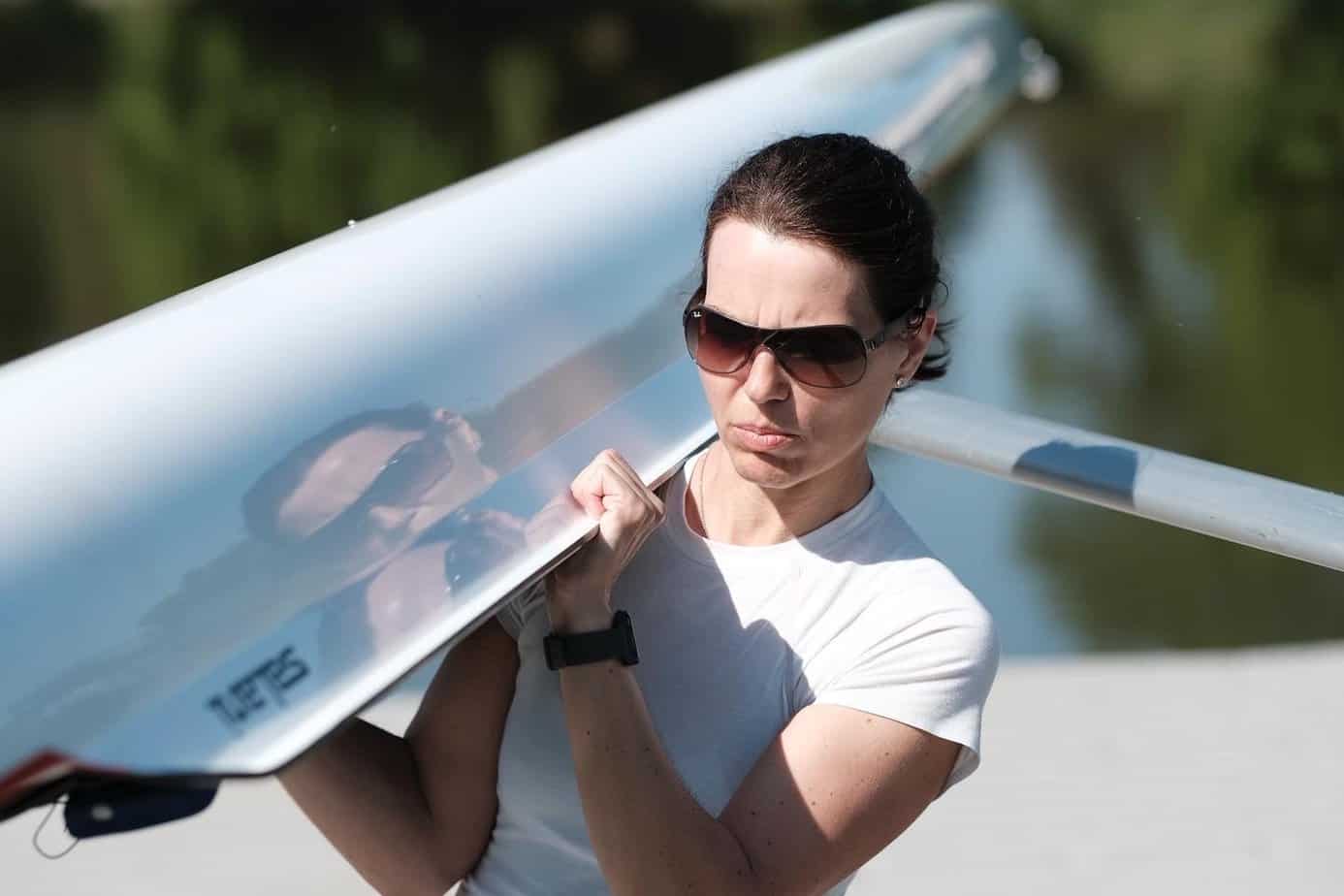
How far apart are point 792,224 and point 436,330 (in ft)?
1.09

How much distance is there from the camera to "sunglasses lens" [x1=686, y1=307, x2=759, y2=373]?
1110 millimetres

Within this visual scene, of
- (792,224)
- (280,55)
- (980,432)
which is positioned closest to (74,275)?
(280,55)

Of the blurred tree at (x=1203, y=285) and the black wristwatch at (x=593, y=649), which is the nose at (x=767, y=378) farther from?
the blurred tree at (x=1203, y=285)

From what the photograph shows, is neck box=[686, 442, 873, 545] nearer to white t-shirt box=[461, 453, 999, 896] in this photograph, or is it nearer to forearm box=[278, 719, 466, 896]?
white t-shirt box=[461, 453, 999, 896]

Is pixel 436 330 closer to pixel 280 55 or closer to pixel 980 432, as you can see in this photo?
pixel 980 432

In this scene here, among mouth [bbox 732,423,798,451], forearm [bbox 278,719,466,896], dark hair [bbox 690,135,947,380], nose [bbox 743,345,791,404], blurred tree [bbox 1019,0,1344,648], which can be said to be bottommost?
blurred tree [bbox 1019,0,1344,648]

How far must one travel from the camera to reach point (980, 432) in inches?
69.6

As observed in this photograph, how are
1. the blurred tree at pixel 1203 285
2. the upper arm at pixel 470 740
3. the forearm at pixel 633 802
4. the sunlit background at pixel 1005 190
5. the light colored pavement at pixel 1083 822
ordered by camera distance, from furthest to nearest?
the sunlit background at pixel 1005 190, the blurred tree at pixel 1203 285, the light colored pavement at pixel 1083 822, the upper arm at pixel 470 740, the forearm at pixel 633 802

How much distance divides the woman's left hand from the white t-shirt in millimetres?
69

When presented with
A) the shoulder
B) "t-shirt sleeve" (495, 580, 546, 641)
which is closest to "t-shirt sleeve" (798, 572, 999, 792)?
the shoulder

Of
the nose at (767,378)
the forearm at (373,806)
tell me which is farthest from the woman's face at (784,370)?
the forearm at (373,806)

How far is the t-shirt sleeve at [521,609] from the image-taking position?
1231 millimetres

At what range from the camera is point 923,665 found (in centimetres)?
108

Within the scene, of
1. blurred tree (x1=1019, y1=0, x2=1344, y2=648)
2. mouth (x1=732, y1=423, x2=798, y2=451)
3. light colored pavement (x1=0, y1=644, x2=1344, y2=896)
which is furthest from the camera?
blurred tree (x1=1019, y1=0, x2=1344, y2=648)
